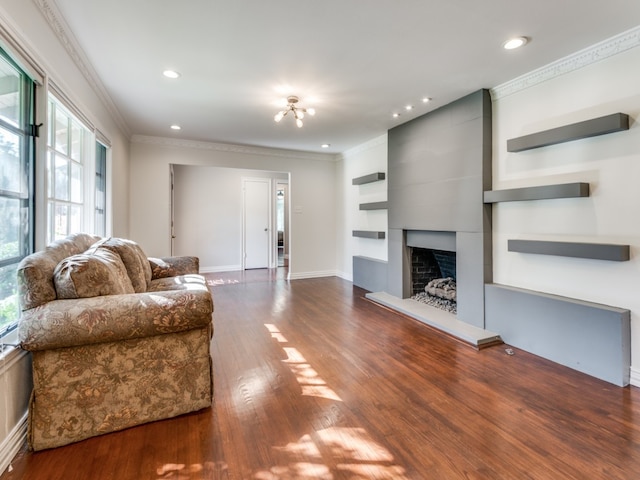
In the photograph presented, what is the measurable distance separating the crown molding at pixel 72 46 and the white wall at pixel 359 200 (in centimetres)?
358

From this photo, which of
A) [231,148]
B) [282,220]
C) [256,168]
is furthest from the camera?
[282,220]

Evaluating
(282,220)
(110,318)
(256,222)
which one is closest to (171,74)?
(110,318)

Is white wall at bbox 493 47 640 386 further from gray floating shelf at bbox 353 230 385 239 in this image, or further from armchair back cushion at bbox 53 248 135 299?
armchair back cushion at bbox 53 248 135 299

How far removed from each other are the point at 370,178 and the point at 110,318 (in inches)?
163

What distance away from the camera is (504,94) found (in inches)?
120

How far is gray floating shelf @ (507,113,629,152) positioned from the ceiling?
1.94 ft

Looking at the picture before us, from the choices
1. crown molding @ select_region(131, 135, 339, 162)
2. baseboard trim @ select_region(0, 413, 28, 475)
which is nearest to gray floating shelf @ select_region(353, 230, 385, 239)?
crown molding @ select_region(131, 135, 339, 162)

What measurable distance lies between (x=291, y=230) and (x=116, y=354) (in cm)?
442

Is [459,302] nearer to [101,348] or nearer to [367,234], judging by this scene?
[367,234]

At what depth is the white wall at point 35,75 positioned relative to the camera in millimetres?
1487

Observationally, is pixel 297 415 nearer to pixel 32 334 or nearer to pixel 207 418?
pixel 207 418

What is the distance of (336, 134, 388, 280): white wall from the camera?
16.4ft

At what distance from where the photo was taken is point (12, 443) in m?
1.50

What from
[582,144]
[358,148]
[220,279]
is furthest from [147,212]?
[582,144]
